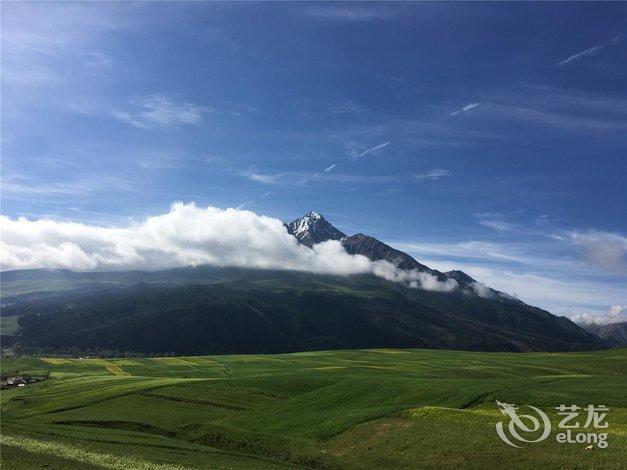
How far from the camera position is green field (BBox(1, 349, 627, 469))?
53.2 m

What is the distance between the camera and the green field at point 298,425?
53.2 metres

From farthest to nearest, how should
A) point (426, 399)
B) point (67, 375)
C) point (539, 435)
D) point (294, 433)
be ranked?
point (67, 375)
point (426, 399)
point (294, 433)
point (539, 435)

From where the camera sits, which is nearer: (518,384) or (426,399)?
(426,399)

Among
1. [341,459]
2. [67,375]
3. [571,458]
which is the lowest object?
[67,375]

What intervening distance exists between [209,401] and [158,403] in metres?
11.8

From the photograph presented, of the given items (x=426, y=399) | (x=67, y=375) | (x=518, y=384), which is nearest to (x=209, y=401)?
(x=426, y=399)

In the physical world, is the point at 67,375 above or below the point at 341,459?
below

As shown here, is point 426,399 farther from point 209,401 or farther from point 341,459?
point 209,401

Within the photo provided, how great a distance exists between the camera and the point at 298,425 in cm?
8056

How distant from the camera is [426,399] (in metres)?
85.2

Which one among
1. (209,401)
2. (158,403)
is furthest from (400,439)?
(158,403)

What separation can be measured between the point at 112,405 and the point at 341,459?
65848 millimetres

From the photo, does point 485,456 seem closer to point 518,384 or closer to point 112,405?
point 518,384

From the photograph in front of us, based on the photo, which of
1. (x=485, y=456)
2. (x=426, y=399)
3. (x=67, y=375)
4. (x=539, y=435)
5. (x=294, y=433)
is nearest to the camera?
(x=485, y=456)
